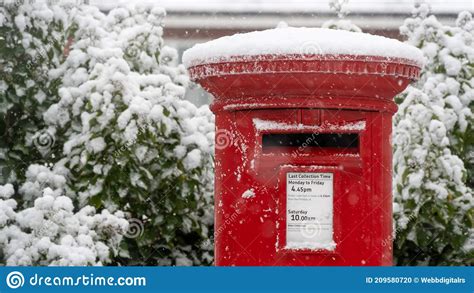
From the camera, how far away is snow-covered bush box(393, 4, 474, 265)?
15.6 feet

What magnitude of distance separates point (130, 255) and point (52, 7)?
147cm

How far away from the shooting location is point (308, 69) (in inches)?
127

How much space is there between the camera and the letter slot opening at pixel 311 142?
329 centimetres

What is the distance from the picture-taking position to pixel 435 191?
475cm

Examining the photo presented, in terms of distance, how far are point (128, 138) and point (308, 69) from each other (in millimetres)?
1572

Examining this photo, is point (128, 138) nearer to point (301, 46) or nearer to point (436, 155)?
point (301, 46)

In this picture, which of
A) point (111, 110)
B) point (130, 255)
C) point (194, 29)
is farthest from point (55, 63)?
point (194, 29)

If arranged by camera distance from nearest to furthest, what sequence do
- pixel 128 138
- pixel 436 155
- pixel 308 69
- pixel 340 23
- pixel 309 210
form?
pixel 308 69 < pixel 309 210 < pixel 128 138 < pixel 436 155 < pixel 340 23

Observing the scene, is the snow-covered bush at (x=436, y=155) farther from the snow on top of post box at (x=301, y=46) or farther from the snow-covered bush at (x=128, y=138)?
the snow on top of post box at (x=301, y=46)
